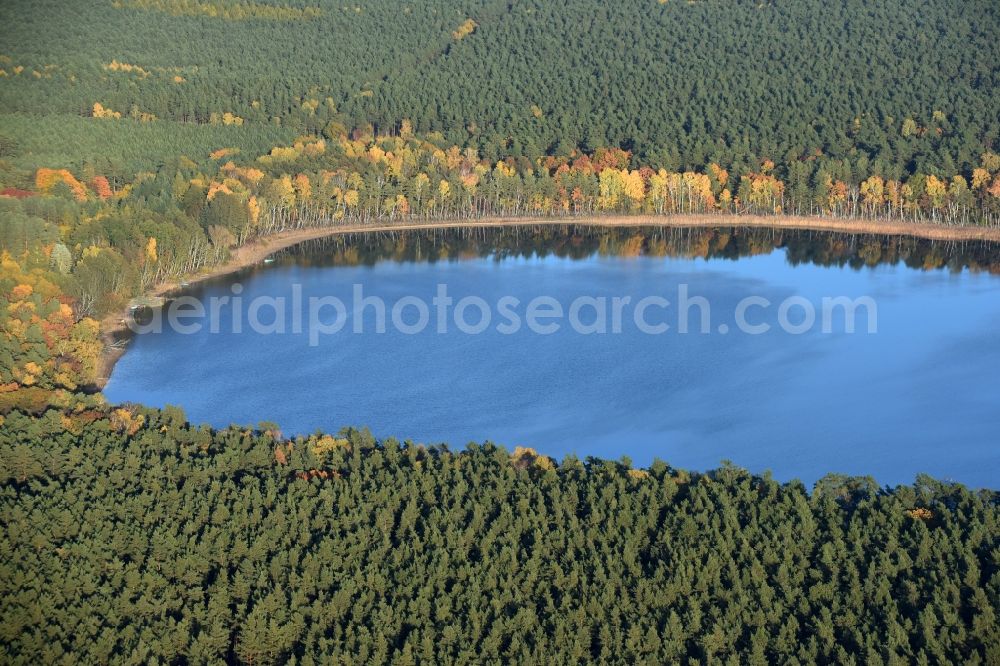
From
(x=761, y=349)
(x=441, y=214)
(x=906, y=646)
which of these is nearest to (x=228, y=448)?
(x=906, y=646)

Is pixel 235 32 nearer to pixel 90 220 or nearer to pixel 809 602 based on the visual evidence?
pixel 90 220

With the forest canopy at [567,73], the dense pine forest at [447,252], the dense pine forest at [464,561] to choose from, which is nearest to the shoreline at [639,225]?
the dense pine forest at [447,252]

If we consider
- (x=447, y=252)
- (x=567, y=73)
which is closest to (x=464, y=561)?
(x=447, y=252)

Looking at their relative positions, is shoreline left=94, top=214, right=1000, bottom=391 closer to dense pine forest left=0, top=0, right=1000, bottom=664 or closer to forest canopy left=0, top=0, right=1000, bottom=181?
dense pine forest left=0, top=0, right=1000, bottom=664

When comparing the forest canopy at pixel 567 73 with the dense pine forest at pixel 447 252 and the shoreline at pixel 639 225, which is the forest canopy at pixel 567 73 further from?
the shoreline at pixel 639 225

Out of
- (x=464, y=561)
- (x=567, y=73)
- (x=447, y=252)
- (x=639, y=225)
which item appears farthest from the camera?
(x=567, y=73)

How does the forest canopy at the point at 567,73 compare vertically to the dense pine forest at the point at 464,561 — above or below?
above

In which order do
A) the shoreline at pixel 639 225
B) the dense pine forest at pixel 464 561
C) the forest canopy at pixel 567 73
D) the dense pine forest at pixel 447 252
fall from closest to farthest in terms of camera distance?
the dense pine forest at pixel 464 561
the dense pine forest at pixel 447 252
the shoreline at pixel 639 225
the forest canopy at pixel 567 73

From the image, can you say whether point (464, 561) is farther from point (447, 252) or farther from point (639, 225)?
point (639, 225)

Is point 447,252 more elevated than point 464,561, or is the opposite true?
point 464,561
